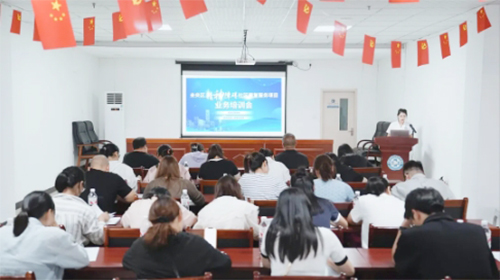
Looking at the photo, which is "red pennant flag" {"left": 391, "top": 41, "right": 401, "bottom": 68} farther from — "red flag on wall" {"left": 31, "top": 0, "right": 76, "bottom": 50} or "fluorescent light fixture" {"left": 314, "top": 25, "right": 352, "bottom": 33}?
"red flag on wall" {"left": 31, "top": 0, "right": 76, "bottom": 50}

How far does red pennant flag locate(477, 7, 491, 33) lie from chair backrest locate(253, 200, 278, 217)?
4.16 meters

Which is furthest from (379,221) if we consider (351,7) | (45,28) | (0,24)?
(0,24)

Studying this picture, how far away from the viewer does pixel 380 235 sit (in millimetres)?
3031

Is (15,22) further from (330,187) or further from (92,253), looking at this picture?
(330,187)

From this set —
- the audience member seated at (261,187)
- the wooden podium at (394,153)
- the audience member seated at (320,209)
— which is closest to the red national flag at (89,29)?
the audience member seated at (261,187)

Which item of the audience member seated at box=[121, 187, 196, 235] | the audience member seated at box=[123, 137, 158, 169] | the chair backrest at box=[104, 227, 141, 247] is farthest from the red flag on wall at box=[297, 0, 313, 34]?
the chair backrest at box=[104, 227, 141, 247]

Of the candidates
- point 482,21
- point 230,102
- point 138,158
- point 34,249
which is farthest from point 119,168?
point 230,102

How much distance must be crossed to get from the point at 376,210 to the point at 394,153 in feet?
17.0

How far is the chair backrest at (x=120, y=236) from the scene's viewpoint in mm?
2965

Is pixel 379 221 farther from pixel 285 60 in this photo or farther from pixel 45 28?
pixel 285 60

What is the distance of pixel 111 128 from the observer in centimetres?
1215

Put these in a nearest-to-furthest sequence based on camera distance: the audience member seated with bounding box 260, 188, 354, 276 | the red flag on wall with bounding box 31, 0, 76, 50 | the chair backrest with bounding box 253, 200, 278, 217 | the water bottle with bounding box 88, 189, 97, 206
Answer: the audience member seated with bounding box 260, 188, 354, 276
the red flag on wall with bounding box 31, 0, 76, 50
the chair backrest with bounding box 253, 200, 278, 217
the water bottle with bounding box 88, 189, 97, 206

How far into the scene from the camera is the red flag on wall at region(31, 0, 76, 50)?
3.30 meters

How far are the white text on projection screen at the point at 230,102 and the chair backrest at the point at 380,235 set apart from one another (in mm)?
9917
